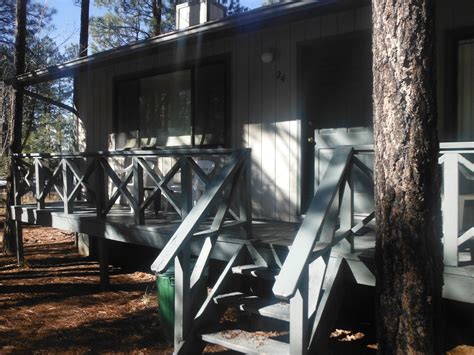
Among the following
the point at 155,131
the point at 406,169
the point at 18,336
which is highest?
the point at 155,131

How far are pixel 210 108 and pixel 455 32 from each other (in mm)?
3058

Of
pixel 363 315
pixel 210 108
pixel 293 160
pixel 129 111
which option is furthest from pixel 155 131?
pixel 363 315

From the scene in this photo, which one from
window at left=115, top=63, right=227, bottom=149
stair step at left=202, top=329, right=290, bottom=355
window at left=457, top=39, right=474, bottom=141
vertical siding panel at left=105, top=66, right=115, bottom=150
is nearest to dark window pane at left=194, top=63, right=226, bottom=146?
window at left=115, top=63, right=227, bottom=149

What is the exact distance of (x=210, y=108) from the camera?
20.6 feet

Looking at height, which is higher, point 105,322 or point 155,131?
point 155,131

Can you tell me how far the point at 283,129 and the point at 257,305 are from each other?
2.56 meters

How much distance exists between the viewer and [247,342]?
321 centimetres

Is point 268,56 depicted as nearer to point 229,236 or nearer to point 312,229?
point 229,236

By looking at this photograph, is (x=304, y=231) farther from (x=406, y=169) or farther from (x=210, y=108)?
(x=210, y=108)

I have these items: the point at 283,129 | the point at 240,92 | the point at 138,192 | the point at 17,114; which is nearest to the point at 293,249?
the point at 138,192

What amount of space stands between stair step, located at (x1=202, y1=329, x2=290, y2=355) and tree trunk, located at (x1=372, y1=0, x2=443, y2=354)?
2.72 ft

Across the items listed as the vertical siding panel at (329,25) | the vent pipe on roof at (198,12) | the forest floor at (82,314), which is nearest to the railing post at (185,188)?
the forest floor at (82,314)

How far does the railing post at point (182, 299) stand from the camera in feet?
11.4

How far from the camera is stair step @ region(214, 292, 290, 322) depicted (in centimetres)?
328
